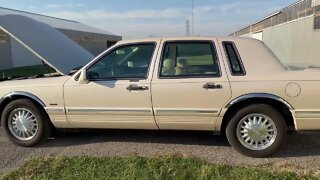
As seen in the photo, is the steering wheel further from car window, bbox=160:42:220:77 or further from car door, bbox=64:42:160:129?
car window, bbox=160:42:220:77

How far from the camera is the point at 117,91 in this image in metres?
4.99

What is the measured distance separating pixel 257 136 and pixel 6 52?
2539 cm

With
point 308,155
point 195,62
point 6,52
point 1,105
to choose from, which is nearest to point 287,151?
point 308,155

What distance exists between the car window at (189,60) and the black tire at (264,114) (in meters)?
0.65

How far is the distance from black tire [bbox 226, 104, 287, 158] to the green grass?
57cm

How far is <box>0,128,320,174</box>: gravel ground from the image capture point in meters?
4.64

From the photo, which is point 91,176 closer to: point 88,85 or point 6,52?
point 88,85

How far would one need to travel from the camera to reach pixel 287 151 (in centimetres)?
500

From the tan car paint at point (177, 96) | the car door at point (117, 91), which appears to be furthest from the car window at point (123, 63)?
the tan car paint at point (177, 96)

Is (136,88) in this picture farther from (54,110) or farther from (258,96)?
(258,96)

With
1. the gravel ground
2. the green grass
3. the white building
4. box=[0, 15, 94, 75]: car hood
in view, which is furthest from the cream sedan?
the white building

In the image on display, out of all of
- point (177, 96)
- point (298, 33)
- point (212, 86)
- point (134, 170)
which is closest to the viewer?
point (134, 170)

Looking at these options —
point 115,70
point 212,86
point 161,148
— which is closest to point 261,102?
point 212,86

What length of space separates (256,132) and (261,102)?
15.9 inches
